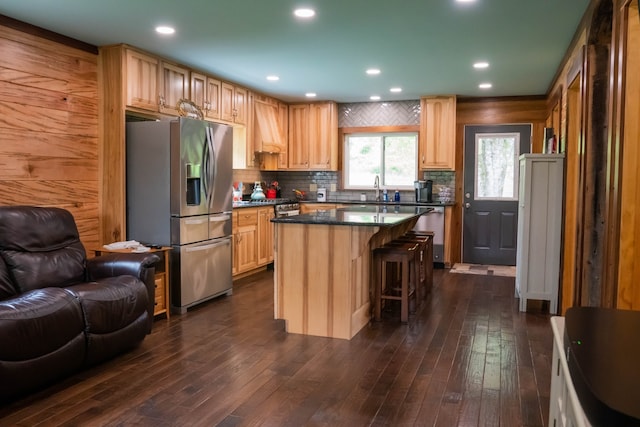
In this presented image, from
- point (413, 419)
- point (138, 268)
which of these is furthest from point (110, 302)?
point (413, 419)

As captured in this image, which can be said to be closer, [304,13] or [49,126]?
[304,13]

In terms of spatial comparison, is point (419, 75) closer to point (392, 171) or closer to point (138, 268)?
point (392, 171)

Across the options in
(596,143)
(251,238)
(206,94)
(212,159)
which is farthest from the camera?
(251,238)

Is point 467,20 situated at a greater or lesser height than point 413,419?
greater

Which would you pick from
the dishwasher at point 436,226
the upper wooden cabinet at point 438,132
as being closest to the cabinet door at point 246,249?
the dishwasher at point 436,226

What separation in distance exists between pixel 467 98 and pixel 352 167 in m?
2.00

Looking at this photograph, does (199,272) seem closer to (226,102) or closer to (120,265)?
(120,265)

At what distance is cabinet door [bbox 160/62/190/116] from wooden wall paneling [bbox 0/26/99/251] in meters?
0.62

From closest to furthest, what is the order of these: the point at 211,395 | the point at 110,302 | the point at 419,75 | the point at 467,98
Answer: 1. the point at 211,395
2. the point at 110,302
3. the point at 419,75
4. the point at 467,98

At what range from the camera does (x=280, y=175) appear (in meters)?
8.27

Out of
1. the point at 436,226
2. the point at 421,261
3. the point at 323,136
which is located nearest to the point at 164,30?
the point at 421,261

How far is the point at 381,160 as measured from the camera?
7805 mm

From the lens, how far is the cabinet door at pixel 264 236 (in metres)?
6.37

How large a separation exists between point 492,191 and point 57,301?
19.7 ft
